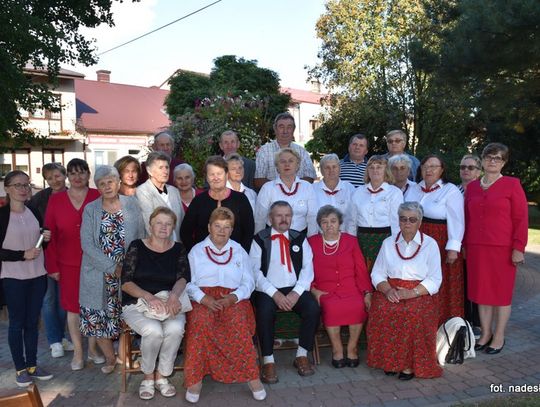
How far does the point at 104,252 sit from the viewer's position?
417 cm

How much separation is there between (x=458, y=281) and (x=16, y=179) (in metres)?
4.35

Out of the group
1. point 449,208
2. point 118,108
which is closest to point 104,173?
point 449,208

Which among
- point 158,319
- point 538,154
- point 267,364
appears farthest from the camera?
point 538,154

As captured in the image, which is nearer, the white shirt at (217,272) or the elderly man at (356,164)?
the white shirt at (217,272)

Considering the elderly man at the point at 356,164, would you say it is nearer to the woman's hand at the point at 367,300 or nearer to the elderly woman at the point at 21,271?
the woman's hand at the point at 367,300

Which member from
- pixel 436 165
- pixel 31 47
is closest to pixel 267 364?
pixel 436 165

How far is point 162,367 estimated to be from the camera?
398cm

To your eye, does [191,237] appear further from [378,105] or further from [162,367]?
[378,105]

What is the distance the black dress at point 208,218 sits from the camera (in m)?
4.54

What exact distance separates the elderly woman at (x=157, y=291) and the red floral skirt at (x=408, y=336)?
1766mm

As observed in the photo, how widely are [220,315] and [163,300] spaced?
495 millimetres

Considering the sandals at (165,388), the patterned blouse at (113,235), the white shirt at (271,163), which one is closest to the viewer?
the sandals at (165,388)

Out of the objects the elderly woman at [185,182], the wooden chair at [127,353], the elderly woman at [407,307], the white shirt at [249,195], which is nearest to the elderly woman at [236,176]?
the white shirt at [249,195]

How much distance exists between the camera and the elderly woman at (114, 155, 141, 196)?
4598mm
